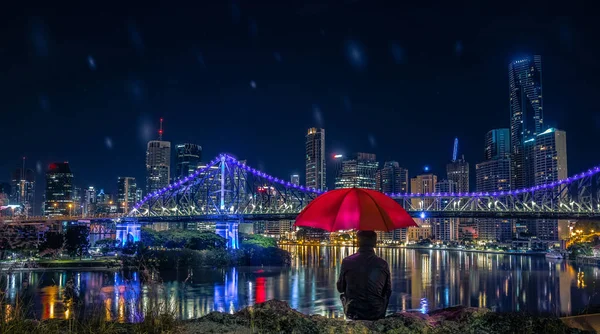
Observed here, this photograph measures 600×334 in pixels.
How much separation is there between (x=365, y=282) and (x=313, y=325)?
811mm

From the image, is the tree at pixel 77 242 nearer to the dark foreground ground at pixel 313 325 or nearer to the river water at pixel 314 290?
the river water at pixel 314 290

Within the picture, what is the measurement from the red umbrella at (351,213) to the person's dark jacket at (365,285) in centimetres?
36

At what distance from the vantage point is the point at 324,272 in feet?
161

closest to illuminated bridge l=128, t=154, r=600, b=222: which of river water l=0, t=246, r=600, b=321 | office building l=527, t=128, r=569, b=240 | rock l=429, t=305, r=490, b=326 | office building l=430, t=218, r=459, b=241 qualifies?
river water l=0, t=246, r=600, b=321

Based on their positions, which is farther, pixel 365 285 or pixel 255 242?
pixel 255 242

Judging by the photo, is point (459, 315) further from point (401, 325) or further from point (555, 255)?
point (555, 255)

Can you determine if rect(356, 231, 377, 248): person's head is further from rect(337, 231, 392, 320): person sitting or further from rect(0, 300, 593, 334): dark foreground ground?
rect(0, 300, 593, 334): dark foreground ground

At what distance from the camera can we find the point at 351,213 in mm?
6168

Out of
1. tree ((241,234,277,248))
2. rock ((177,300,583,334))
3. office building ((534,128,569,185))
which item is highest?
office building ((534,128,569,185))

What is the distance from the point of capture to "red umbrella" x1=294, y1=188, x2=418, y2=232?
6.10m

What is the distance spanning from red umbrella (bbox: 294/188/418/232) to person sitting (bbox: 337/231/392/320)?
0.21 metres

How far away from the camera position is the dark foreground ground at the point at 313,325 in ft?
19.0

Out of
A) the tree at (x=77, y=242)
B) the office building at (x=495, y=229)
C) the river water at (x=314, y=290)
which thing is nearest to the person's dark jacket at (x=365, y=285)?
the river water at (x=314, y=290)

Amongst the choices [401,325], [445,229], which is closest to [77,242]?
[401,325]
